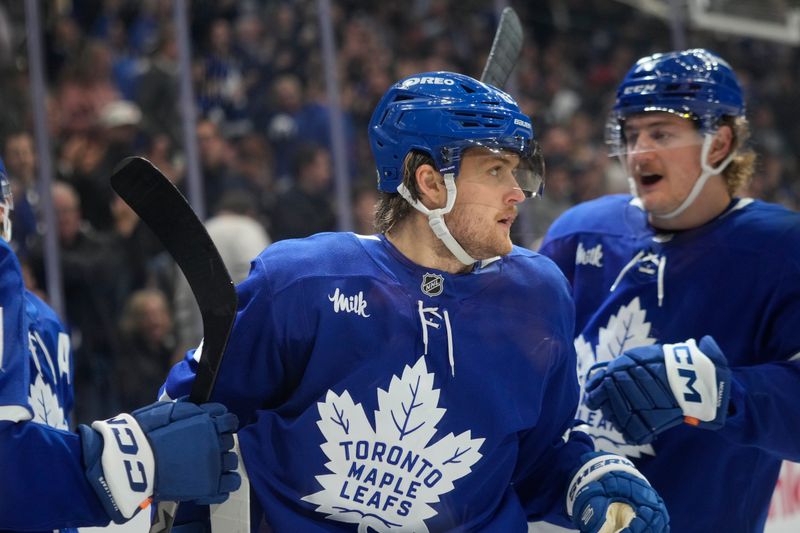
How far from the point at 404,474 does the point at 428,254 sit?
0.41 meters

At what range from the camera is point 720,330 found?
2650mm

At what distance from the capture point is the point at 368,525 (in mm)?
2121

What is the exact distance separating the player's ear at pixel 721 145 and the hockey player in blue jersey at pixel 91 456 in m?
1.40

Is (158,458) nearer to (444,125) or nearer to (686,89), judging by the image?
(444,125)

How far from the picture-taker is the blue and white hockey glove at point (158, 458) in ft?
6.14

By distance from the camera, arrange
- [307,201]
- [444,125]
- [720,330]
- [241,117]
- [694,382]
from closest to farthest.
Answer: [444,125]
[694,382]
[720,330]
[307,201]
[241,117]

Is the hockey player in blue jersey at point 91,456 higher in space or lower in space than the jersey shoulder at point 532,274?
lower

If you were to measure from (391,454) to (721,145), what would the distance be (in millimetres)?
1229

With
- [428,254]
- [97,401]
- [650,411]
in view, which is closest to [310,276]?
[428,254]

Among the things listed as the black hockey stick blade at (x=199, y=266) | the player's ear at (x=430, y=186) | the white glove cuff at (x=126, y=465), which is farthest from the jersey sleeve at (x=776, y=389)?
the white glove cuff at (x=126, y=465)

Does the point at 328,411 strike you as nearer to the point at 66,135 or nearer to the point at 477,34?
the point at 66,135

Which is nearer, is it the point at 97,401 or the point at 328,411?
the point at 328,411

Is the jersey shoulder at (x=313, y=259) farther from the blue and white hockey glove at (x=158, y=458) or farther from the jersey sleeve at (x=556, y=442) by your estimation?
the jersey sleeve at (x=556, y=442)

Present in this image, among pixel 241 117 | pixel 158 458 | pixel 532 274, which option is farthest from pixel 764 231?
pixel 241 117
